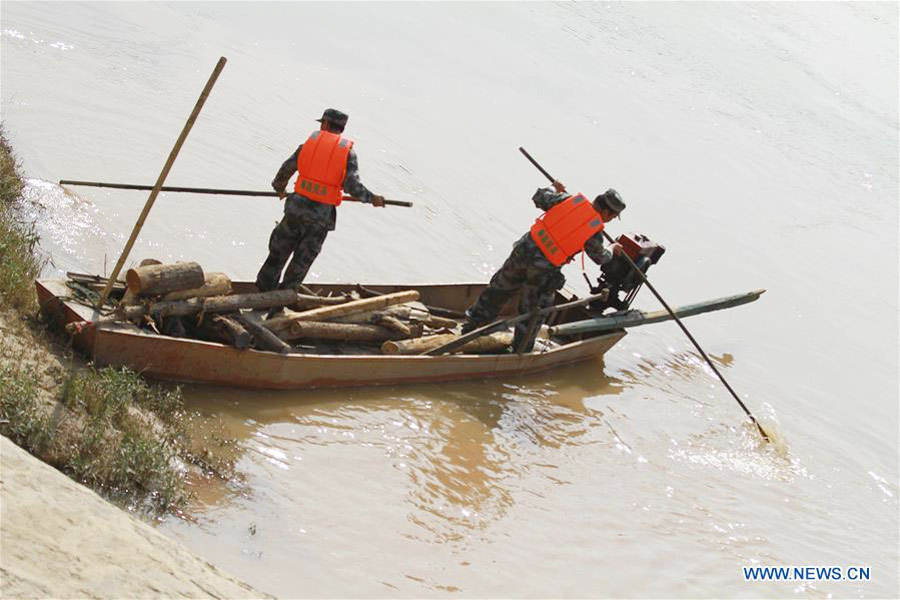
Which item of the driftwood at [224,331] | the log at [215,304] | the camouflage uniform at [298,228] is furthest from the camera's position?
the camouflage uniform at [298,228]

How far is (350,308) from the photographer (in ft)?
31.9

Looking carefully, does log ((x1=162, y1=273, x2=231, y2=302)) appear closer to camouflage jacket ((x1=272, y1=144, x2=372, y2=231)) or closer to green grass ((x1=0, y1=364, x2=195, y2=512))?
camouflage jacket ((x1=272, y1=144, x2=372, y2=231))

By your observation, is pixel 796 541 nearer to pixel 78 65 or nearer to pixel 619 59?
pixel 78 65

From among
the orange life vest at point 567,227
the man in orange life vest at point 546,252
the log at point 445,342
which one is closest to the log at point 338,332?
the log at point 445,342

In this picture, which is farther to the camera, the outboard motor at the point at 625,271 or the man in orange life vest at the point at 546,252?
the outboard motor at the point at 625,271

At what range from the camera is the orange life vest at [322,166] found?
8.97 metres

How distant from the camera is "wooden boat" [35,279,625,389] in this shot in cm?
777

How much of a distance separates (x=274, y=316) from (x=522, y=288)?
3.02 meters

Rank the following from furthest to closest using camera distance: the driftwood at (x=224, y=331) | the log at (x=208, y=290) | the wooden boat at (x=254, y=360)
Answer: the driftwood at (x=224, y=331) < the log at (x=208, y=290) < the wooden boat at (x=254, y=360)

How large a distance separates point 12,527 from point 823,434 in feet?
34.4

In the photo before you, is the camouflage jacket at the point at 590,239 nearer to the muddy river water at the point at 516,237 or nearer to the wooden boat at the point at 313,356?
the wooden boat at the point at 313,356

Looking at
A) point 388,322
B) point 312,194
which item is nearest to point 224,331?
point 312,194

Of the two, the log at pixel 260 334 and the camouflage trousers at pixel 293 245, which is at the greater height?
the camouflage trousers at pixel 293 245

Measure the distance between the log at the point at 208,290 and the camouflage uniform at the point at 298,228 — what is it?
0.76 metres
